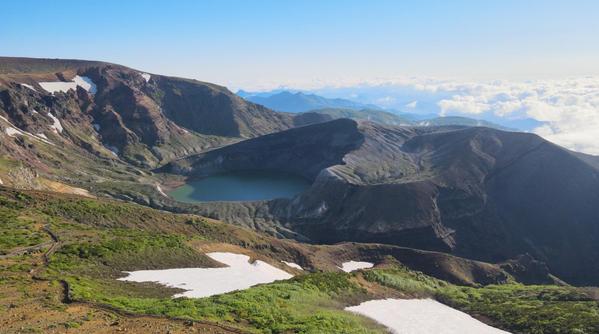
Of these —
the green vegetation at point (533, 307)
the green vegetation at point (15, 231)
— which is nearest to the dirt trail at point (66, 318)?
the green vegetation at point (15, 231)

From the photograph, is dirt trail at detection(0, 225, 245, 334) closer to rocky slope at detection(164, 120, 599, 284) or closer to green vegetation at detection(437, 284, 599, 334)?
green vegetation at detection(437, 284, 599, 334)

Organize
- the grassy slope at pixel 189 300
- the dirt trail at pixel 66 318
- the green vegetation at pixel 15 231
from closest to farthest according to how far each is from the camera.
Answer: the dirt trail at pixel 66 318 < the grassy slope at pixel 189 300 < the green vegetation at pixel 15 231

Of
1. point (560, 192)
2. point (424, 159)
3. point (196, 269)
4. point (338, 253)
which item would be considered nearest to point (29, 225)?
point (196, 269)

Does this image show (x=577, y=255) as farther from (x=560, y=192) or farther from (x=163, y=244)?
(x=163, y=244)

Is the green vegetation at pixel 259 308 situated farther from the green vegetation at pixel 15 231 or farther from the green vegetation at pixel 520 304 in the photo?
the green vegetation at pixel 520 304

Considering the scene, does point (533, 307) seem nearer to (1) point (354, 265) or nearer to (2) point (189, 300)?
(2) point (189, 300)

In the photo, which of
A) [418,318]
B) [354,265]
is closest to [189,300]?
[418,318]
